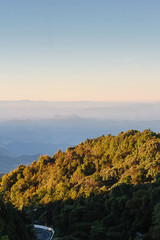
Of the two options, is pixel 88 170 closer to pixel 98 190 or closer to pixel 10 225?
pixel 98 190

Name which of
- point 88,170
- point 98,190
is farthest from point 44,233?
point 88,170

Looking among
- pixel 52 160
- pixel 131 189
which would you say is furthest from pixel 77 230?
pixel 52 160

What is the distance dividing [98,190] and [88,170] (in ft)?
52.0

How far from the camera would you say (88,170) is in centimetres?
5528

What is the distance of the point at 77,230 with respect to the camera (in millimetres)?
28266

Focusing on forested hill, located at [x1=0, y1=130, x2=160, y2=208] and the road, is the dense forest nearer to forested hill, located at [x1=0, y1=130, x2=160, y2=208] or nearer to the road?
forested hill, located at [x1=0, y1=130, x2=160, y2=208]

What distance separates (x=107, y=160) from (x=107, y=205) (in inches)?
943

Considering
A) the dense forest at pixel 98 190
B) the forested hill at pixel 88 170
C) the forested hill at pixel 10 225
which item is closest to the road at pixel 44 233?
the dense forest at pixel 98 190

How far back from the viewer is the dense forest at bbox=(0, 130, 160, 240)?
953 inches

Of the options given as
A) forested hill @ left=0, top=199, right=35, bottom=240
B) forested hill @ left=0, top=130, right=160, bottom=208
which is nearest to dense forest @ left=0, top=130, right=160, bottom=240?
forested hill @ left=0, top=130, right=160, bottom=208

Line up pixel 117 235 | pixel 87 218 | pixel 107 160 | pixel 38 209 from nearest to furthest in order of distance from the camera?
pixel 117 235, pixel 87 218, pixel 38 209, pixel 107 160

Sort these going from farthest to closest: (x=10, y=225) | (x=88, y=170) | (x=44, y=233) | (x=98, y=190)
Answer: (x=88, y=170) → (x=98, y=190) → (x=44, y=233) → (x=10, y=225)

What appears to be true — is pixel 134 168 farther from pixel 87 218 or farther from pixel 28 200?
pixel 28 200

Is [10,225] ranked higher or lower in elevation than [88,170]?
higher
